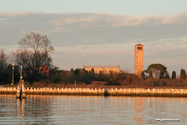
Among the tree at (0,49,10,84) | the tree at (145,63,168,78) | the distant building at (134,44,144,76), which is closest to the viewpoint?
the tree at (0,49,10,84)

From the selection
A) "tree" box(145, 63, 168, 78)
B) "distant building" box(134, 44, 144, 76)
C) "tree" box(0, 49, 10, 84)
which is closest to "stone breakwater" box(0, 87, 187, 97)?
"tree" box(0, 49, 10, 84)

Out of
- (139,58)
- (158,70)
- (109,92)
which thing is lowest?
(109,92)

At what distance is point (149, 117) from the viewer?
94.6 feet

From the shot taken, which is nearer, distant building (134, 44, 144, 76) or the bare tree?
the bare tree

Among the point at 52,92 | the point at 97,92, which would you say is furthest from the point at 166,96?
the point at 52,92

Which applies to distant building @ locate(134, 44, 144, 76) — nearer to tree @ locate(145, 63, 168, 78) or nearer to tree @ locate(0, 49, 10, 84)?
tree @ locate(145, 63, 168, 78)

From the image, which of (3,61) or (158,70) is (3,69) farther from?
(158,70)

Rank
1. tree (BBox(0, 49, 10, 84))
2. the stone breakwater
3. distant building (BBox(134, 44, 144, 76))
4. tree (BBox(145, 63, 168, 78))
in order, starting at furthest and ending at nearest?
distant building (BBox(134, 44, 144, 76)), tree (BBox(145, 63, 168, 78)), tree (BBox(0, 49, 10, 84)), the stone breakwater

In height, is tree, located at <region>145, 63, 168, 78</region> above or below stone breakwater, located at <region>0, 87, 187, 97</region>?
above

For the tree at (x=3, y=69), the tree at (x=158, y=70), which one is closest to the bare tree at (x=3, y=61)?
the tree at (x=3, y=69)

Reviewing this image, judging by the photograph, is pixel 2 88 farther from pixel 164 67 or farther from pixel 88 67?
pixel 88 67

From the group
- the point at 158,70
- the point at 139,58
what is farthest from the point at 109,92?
the point at 139,58

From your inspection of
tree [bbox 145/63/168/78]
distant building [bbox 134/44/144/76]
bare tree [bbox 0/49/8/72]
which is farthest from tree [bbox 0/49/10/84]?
distant building [bbox 134/44/144/76]

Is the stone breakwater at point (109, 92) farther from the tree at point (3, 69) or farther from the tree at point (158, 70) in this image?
the tree at point (158, 70)
